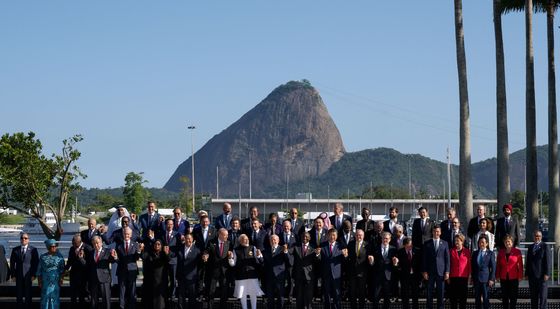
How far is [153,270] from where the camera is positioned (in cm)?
2028

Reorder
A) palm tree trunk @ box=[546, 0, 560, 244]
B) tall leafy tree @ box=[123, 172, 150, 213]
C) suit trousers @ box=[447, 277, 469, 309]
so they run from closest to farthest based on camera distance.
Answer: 1. suit trousers @ box=[447, 277, 469, 309]
2. palm tree trunk @ box=[546, 0, 560, 244]
3. tall leafy tree @ box=[123, 172, 150, 213]

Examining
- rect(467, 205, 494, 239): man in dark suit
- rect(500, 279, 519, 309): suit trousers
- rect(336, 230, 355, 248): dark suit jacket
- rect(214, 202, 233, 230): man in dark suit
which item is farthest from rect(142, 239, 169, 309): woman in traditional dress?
rect(500, 279, 519, 309): suit trousers

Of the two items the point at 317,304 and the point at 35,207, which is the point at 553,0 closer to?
the point at 317,304

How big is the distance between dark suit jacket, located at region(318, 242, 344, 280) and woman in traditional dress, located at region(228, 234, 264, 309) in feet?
4.30

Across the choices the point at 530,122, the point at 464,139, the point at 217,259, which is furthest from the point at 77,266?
the point at 530,122

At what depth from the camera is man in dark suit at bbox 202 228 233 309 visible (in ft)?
65.8

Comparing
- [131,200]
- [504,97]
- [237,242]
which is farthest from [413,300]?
[131,200]

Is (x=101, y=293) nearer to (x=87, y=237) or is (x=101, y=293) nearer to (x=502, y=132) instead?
(x=87, y=237)

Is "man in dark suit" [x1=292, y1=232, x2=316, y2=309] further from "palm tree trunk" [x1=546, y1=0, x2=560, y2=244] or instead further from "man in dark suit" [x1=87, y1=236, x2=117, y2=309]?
"palm tree trunk" [x1=546, y1=0, x2=560, y2=244]

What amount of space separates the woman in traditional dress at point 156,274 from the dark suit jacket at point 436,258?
5275mm

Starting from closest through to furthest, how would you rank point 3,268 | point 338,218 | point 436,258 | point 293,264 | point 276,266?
point 436,258 → point 276,266 → point 293,264 → point 338,218 → point 3,268

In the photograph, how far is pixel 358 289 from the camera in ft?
65.7

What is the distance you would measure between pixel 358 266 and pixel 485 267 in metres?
2.52

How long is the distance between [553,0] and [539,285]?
1617 centimetres
